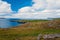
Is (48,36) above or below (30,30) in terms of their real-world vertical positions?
below

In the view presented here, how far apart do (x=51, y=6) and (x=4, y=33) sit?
151cm

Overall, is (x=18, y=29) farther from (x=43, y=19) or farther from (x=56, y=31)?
(x=56, y=31)

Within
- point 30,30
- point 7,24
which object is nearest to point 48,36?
point 30,30

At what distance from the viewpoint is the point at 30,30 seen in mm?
4035

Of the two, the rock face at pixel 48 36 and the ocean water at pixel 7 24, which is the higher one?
the ocean water at pixel 7 24

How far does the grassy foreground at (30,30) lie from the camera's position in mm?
3982

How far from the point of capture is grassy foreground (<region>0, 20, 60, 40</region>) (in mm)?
3982

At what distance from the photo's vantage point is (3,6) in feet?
13.7

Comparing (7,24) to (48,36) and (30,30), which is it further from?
(48,36)

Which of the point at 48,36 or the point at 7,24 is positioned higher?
the point at 7,24

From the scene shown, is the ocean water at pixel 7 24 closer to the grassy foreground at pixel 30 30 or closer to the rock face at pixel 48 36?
the grassy foreground at pixel 30 30

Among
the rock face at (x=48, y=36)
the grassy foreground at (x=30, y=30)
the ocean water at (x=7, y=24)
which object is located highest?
the ocean water at (x=7, y=24)

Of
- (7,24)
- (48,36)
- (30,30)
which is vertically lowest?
(48,36)

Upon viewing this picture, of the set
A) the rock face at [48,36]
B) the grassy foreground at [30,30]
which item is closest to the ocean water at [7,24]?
the grassy foreground at [30,30]
